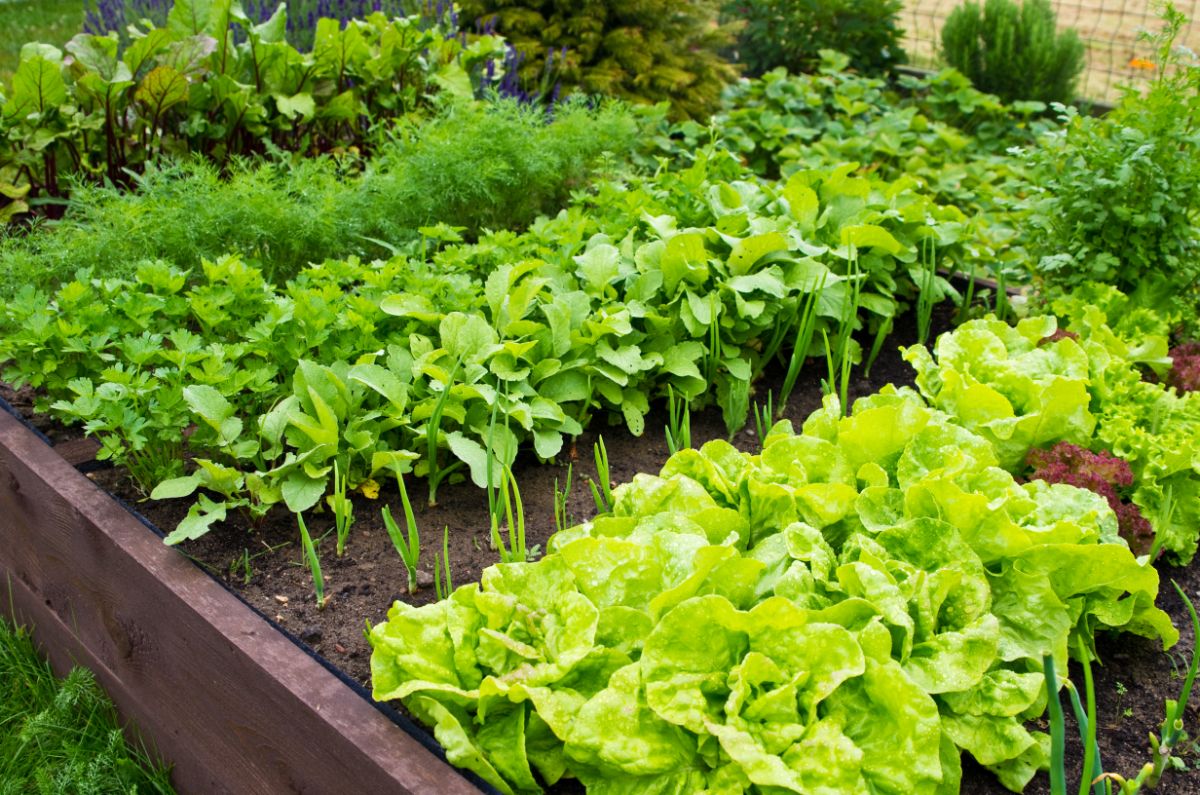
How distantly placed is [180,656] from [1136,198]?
2808mm

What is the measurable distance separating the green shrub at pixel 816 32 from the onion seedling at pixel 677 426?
470 centimetres

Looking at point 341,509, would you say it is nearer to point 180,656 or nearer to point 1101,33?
point 180,656

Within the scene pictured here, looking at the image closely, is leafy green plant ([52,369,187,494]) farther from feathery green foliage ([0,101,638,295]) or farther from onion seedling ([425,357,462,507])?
feathery green foliage ([0,101,638,295])

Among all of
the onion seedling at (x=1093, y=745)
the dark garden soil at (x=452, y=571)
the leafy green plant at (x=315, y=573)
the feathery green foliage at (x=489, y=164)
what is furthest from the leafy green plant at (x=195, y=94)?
the onion seedling at (x=1093, y=745)

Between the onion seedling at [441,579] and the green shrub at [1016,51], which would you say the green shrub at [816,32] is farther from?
the onion seedling at [441,579]

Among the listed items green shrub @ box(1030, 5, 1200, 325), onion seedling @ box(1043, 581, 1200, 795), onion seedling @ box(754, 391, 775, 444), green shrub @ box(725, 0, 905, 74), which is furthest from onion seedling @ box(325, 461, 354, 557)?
green shrub @ box(725, 0, 905, 74)

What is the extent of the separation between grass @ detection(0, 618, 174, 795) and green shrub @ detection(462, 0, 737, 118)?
3708 millimetres

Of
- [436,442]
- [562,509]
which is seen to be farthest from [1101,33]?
[436,442]

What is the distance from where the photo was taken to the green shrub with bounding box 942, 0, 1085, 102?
705 cm

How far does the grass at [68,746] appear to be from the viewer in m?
2.33

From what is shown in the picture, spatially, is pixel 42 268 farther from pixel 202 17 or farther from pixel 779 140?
pixel 779 140

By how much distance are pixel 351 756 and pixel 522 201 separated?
2408 mm

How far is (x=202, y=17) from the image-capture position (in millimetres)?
3807

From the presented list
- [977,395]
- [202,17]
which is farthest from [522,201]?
[977,395]
